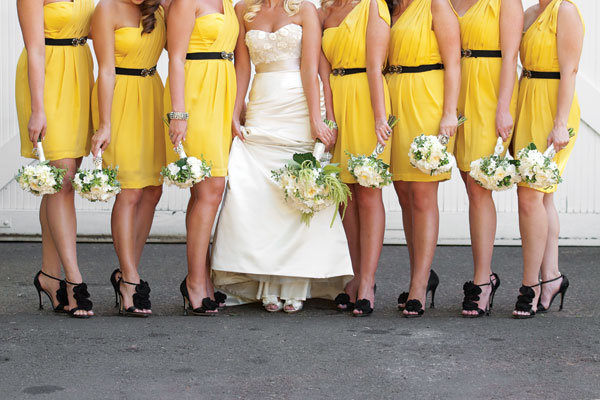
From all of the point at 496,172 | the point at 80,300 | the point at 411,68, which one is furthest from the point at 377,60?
the point at 80,300

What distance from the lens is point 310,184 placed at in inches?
199

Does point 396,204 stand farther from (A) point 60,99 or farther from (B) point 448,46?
(A) point 60,99

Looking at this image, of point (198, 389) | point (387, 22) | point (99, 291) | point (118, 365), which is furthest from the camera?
point (99, 291)

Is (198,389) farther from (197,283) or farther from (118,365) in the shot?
(197,283)

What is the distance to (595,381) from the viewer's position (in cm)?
398

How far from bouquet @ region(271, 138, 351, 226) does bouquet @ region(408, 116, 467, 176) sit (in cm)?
47

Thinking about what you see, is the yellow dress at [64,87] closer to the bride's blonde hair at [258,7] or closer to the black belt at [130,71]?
the black belt at [130,71]

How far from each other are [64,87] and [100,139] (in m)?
0.38

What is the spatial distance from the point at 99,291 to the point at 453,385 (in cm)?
302

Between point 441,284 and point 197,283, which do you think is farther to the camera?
point 441,284

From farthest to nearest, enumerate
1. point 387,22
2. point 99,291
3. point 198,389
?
point 99,291 → point 387,22 → point 198,389

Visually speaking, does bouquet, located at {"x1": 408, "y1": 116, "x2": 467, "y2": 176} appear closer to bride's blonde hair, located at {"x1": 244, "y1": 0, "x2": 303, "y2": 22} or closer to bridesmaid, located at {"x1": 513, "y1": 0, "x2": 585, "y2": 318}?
bridesmaid, located at {"x1": 513, "y1": 0, "x2": 585, "y2": 318}

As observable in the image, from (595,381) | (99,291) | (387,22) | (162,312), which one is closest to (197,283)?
(162,312)

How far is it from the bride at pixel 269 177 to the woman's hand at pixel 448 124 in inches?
26.4
